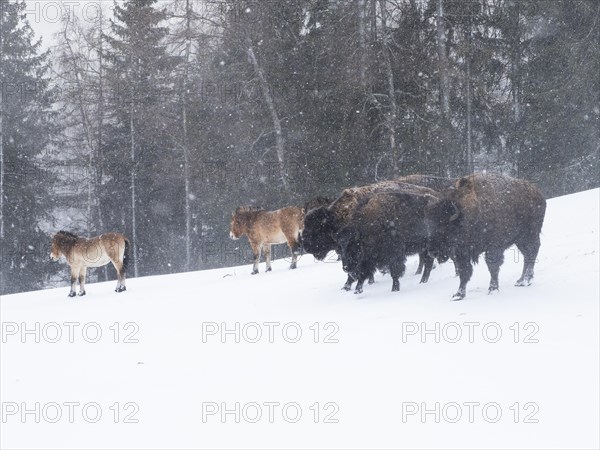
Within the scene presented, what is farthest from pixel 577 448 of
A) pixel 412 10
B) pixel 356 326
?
pixel 412 10

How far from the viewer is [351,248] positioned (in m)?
9.23

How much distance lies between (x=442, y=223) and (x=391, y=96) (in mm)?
14457

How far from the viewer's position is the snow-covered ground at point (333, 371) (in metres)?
4.20

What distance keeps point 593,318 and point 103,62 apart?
30912 millimetres

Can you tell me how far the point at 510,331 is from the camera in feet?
19.3

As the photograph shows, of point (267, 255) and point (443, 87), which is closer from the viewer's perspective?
point (267, 255)

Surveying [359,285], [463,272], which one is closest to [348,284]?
[359,285]

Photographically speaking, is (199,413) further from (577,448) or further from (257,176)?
(257,176)

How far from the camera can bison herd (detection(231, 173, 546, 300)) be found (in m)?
7.57

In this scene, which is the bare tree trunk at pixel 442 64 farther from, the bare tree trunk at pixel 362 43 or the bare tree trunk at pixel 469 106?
the bare tree trunk at pixel 362 43

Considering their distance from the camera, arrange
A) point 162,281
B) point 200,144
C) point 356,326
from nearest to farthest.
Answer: point 356,326, point 162,281, point 200,144

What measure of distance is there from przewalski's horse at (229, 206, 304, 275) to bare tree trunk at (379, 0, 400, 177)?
732 cm

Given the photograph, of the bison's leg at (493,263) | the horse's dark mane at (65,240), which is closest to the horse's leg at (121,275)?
the horse's dark mane at (65,240)

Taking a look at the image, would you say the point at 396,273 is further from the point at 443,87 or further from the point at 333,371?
the point at 443,87
